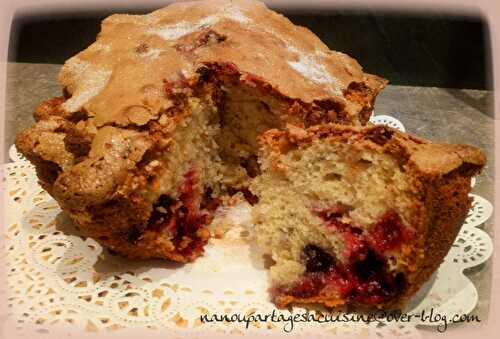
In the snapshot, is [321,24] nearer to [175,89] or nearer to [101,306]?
[175,89]

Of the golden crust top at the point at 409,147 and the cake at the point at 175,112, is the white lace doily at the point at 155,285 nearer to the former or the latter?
the cake at the point at 175,112

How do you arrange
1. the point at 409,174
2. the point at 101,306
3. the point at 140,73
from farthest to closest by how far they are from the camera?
the point at 140,73 → the point at 101,306 → the point at 409,174

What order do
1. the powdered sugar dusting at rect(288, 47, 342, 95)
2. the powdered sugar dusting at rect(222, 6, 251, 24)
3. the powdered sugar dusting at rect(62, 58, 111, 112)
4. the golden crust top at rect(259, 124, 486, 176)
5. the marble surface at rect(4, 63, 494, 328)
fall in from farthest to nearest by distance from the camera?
the marble surface at rect(4, 63, 494, 328)
the powdered sugar dusting at rect(222, 6, 251, 24)
the powdered sugar dusting at rect(288, 47, 342, 95)
the powdered sugar dusting at rect(62, 58, 111, 112)
the golden crust top at rect(259, 124, 486, 176)

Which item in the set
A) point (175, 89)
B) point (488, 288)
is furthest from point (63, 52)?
point (488, 288)

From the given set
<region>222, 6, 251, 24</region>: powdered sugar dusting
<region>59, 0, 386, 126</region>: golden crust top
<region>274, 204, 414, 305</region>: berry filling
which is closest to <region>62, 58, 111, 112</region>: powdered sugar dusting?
<region>59, 0, 386, 126</region>: golden crust top

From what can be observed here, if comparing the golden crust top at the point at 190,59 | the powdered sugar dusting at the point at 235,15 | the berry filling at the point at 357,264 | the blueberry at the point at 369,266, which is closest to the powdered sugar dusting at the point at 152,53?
the golden crust top at the point at 190,59

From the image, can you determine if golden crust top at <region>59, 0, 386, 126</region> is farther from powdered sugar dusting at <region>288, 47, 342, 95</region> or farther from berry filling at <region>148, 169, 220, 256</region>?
berry filling at <region>148, 169, 220, 256</region>
